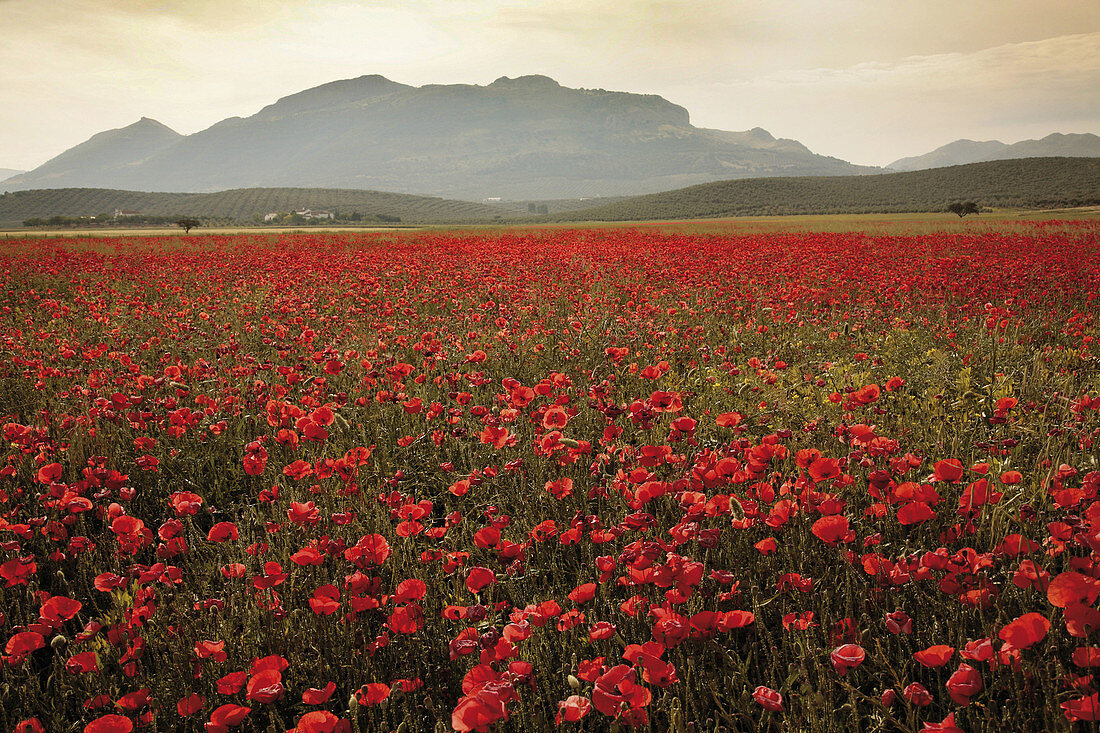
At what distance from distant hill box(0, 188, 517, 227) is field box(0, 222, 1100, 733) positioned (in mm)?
108459

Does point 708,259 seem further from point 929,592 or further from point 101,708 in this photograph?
point 101,708

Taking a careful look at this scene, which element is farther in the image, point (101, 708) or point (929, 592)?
point (929, 592)

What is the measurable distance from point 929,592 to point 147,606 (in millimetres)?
2709

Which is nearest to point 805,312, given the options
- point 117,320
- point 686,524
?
point 686,524

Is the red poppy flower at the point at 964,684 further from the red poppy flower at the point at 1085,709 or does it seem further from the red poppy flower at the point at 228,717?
the red poppy flower at the point at 228,717

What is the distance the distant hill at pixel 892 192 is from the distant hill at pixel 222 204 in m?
44.5

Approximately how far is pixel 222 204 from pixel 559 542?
15440 cm

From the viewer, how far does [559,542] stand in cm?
245

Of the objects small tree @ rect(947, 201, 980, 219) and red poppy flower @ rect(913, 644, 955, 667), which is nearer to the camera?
red poppy flower @ rect(913, 644, 955, 667)

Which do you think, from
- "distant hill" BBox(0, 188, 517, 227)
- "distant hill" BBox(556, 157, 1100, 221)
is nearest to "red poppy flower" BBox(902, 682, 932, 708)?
"distant hill" BBox(556, 157, 1100, 221)

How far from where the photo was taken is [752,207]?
3920 inches

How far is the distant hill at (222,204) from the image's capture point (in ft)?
368

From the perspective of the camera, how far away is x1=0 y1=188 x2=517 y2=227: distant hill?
11219cm

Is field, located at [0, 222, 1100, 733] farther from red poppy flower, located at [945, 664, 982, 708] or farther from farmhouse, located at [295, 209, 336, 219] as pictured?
farmhouse, located at [295, 209, 336, 219]
